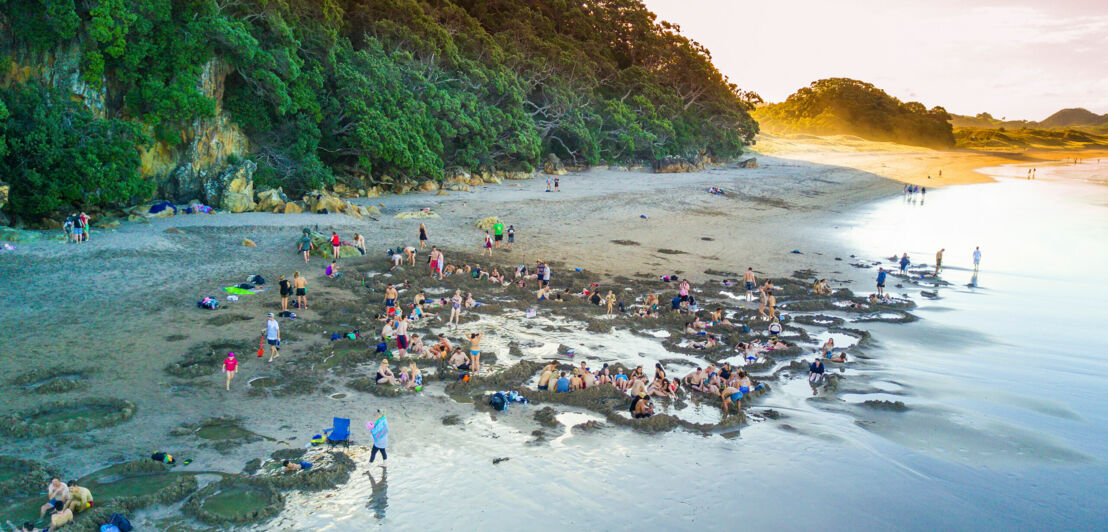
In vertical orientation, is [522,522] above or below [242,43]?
below

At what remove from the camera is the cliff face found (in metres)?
21.4

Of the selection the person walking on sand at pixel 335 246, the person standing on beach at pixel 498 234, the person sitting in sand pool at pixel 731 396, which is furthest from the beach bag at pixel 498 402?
the person standing on beach at pixel 498 234

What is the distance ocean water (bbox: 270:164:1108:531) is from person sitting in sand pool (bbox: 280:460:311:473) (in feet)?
2.03

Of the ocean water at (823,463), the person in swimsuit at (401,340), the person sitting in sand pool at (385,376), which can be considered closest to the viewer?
the ocean water at (823,463)

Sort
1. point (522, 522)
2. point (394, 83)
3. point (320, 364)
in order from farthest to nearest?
point (394, 83) → point (320, 364) → point (522, 522)

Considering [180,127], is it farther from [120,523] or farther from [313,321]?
[120,523]

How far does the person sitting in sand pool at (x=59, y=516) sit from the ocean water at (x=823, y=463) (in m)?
2.17

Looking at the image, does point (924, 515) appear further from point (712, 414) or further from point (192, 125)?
point (192, 125)

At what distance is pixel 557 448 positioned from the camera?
10172 mm

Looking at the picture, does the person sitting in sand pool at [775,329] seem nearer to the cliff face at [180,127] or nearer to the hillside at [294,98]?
the hillside at [294,98]

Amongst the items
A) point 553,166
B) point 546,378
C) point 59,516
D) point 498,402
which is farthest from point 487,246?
point 553,166

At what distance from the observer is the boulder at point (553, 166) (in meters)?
45.8

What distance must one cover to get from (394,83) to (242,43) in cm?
897

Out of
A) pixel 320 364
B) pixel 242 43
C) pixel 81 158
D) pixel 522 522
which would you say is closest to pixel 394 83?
pixel 242 43
